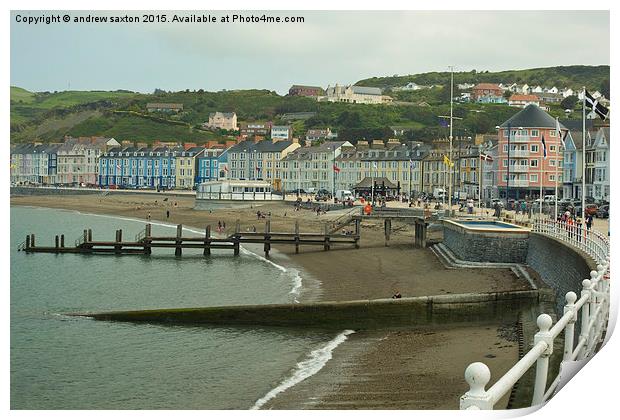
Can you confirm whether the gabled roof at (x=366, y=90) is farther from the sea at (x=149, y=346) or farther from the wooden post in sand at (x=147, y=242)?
the sea at (x=149, y=346)

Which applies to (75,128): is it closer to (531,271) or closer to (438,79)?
(531,271)

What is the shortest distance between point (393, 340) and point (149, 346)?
13.8ft

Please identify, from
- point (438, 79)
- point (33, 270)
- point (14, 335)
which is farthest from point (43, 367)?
point (438, 79)

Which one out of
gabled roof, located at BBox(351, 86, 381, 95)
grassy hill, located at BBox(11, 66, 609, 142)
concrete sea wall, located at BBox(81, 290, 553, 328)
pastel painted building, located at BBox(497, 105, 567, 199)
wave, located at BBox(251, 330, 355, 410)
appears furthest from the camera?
gabled roof, located at BBox(351, 86, 381, 95)

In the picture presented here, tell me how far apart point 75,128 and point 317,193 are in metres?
18.7

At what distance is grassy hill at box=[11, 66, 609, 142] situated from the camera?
2431 inches

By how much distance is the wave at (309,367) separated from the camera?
36.8ft

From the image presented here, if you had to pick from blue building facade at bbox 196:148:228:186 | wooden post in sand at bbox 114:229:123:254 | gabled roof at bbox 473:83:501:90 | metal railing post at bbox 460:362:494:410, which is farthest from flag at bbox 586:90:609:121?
gabled roof at bbox 473:83:501:90

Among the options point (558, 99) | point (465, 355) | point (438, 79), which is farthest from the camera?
point (438, 79)

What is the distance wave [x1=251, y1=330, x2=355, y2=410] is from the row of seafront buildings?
79.3 ft

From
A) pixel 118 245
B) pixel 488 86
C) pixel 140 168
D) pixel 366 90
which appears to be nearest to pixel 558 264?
pixel 118 245

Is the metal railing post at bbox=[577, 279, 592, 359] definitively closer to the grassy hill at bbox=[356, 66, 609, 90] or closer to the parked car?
the grassy hill at bbox=[356, 66, 609, 90]

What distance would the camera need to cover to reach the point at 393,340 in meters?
14.4

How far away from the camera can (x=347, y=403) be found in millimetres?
10359
